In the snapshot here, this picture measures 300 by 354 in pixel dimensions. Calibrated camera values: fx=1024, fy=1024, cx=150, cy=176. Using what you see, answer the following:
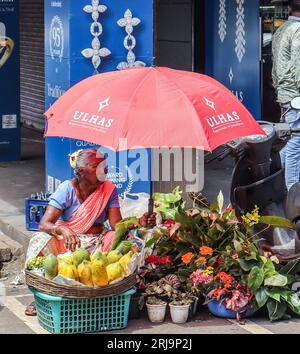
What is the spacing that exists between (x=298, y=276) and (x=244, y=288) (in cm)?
69

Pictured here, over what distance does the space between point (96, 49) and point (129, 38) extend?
0.34 metres

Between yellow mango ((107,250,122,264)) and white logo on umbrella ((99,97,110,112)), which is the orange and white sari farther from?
white logo on umbrella ((99,97,110,112))

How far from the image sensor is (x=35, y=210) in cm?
893

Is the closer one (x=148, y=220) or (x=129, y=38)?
(x=148, y=220)

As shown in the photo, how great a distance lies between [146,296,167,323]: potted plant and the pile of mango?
0.32 metres

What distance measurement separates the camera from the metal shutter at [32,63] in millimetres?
15031

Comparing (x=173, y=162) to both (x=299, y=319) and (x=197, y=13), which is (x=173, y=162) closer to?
(x=299, y=319)

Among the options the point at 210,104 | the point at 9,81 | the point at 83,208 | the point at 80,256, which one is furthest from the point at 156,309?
the point at 9,81

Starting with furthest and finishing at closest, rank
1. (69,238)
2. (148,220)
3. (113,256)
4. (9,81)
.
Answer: (9,81)
(148,220)
(69,238)
(113,256)

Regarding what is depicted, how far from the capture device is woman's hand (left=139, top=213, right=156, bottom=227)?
7.30 meters

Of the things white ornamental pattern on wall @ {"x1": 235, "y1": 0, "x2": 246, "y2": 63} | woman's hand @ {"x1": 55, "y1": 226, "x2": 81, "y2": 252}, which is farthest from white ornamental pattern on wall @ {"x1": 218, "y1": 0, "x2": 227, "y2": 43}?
woman's hand @ {"x1": 55, "y1": 226, "x2": 81, "y2": 252}

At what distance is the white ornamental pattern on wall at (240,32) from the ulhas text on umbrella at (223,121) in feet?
15.8

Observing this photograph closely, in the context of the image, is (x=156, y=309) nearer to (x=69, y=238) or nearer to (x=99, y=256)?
(x=99, y=256)

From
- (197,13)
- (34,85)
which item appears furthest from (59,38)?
(34,85)
